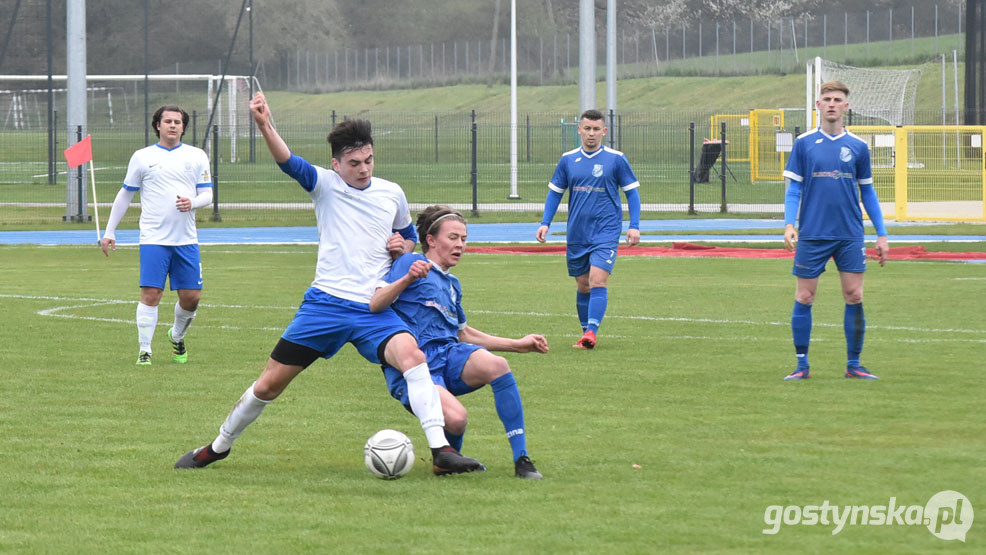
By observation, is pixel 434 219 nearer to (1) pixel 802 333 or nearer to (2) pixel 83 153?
(1) pixel 802 333

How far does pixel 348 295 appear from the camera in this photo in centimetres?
717

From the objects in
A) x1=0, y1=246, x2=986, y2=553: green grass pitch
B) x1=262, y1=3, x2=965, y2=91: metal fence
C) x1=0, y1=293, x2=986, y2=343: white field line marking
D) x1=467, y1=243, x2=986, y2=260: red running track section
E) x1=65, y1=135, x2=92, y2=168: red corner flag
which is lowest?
x1=0, y1=246, x2=986, y2=553: green grass pitch

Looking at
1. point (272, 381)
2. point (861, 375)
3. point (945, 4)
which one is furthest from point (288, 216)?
point (945, 4)

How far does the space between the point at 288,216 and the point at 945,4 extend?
57.1 metres

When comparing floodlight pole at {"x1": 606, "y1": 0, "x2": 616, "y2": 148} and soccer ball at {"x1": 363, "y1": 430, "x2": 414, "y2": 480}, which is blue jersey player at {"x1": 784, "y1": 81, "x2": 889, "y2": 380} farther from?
floodlight pole at {"x1": 606, "y1": 0, "x2": 616, "y2": 148}

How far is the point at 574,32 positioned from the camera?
294 ft

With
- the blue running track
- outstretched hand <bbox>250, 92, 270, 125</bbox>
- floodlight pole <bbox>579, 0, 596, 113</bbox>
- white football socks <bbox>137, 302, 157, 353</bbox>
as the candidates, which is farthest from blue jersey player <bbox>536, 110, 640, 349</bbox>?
floodlight pole <bbox>579, 0, 596, 113</bbox>

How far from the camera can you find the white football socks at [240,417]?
715 cm

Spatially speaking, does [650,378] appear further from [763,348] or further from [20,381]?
[20,381]

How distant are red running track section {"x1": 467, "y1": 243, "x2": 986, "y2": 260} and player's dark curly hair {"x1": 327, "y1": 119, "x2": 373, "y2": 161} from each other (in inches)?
609

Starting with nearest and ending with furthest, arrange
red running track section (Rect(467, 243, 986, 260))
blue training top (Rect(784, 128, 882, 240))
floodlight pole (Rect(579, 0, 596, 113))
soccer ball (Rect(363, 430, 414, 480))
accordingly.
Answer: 1. soccer ball (Rect(363, 430, 414, 480))
2. blue training top (Rect(784, 128, 882, 240))
3. red running track section (Rect(467, 243, 986, 260))
4. floodlight pole (Rect(579, 0, 596, 113))

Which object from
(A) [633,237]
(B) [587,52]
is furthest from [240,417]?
(B) [587,52]

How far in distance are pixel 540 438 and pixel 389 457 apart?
4.73 feet

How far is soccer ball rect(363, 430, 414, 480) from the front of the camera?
7.02 metres
